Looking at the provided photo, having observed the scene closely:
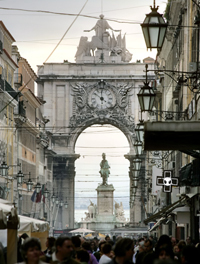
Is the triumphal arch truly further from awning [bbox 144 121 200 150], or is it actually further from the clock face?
awning [bbox 144 121 200 150]

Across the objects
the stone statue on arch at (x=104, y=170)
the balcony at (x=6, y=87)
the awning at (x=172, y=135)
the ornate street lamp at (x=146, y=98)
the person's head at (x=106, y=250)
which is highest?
the balcony at (x=6, y=87)

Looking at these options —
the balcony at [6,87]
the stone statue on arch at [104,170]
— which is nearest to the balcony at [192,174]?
the balcony at [6,87]

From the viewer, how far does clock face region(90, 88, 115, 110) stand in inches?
3204

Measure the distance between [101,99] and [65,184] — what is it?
1018 centimetres

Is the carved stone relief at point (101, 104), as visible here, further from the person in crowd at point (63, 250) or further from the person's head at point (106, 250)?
the person in crowd at point (63, 250)

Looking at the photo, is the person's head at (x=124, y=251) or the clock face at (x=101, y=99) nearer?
the person's head at (x=124, y=251)

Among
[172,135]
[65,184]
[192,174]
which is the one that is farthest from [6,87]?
[172,135]

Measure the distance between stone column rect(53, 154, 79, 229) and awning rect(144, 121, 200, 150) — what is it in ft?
218

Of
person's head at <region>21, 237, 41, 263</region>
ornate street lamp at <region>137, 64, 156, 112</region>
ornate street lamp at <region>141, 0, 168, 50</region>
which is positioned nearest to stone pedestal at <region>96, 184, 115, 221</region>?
ornate street lamp at <region>137, 64, 156, 112</region>

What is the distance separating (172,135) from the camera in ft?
47.1

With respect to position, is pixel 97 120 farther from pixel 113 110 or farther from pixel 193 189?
pixel 193 189

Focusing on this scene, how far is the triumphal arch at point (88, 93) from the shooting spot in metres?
81.6

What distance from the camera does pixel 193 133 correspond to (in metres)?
13.8

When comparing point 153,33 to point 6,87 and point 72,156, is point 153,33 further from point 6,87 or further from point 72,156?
point 72,156
